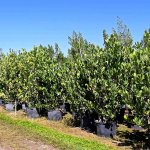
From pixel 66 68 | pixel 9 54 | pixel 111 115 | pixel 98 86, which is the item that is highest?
pixel 9 54

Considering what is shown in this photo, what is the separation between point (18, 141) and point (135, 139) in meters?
6.32

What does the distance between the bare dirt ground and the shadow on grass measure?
4.37 metres

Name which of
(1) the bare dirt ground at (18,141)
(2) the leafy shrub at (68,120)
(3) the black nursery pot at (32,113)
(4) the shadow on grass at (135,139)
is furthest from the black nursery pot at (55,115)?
(1) the bare dirt ground at (18,141)

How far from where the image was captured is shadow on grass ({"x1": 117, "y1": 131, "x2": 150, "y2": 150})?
1722 centimetres

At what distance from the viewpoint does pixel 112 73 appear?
18.6 m

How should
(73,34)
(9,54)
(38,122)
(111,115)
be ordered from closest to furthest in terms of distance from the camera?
(111,115)
(38,122)
(9,54)
(73,34)

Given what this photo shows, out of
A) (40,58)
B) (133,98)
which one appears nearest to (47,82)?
(40,58)

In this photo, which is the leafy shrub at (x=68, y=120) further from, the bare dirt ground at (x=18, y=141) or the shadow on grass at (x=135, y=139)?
the bare dirt ground at (x=18, y=141)

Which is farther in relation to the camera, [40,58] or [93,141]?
[40,58]

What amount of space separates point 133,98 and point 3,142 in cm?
606

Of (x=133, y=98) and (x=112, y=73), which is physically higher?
(x=112, y=73)

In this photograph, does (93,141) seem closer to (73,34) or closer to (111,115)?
(111,115)

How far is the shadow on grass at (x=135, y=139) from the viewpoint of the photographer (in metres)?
17.2

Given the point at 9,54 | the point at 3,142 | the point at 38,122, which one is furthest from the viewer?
the point at 9,54
